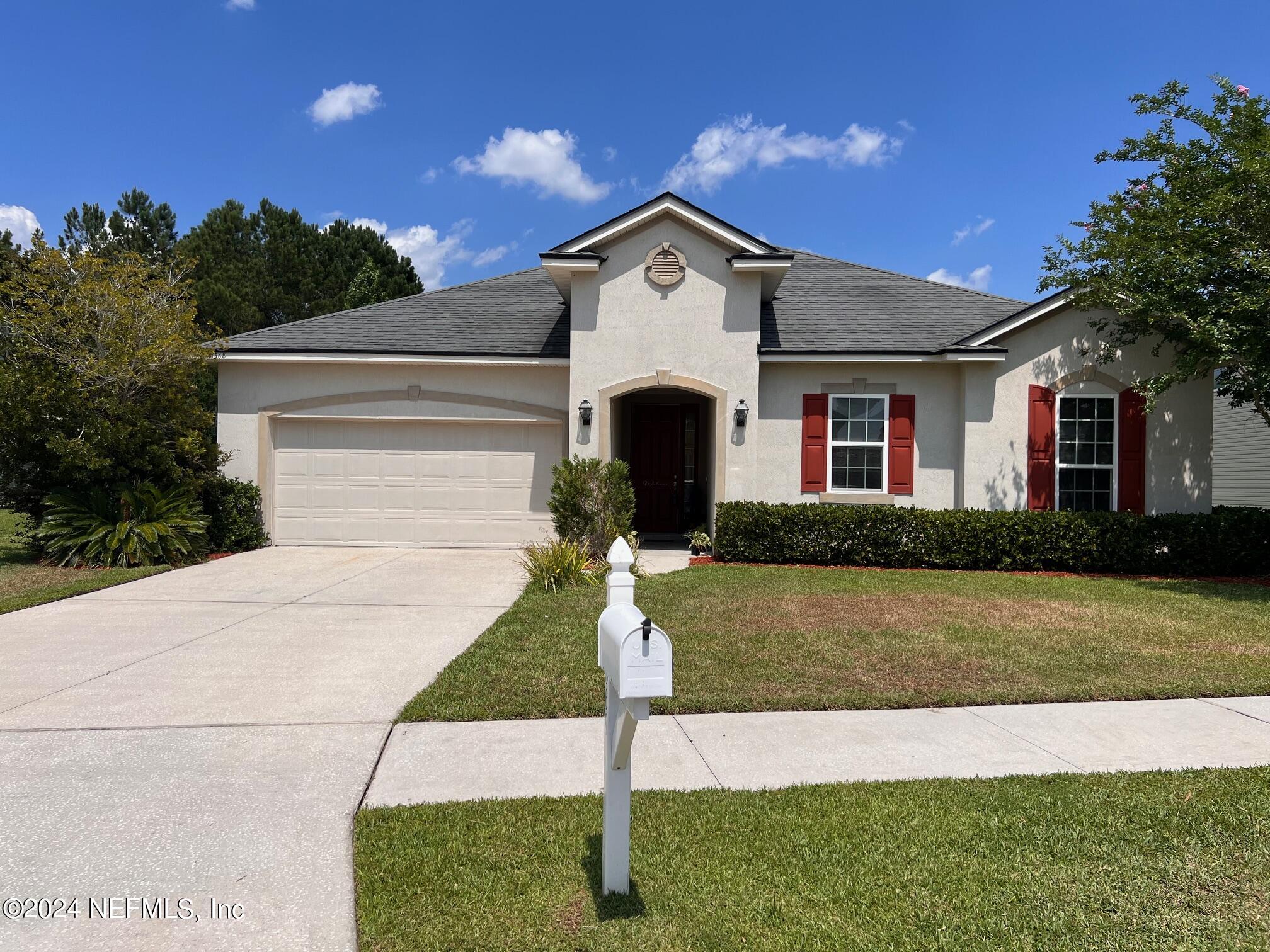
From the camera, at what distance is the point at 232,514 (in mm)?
12938

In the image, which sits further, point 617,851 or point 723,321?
point 723,321

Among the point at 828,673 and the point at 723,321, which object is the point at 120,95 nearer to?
the point at 723,321

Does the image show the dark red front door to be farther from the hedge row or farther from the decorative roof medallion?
the hedge row

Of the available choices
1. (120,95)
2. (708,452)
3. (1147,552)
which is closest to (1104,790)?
(1147,552)

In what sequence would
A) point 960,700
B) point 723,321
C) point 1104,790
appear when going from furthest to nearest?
point 723,321
point 960,700
point 1104,790

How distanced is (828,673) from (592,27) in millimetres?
12801

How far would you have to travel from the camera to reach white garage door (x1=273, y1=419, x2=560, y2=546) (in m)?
13.8

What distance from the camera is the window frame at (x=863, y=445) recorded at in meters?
13.2

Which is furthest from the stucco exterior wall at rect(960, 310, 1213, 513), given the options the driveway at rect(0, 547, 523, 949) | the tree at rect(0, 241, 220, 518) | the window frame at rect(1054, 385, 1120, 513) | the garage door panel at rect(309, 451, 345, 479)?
the tree at rect(0, 241, 220, 518)

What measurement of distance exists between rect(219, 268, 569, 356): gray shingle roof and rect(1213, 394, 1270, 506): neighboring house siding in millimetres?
17311

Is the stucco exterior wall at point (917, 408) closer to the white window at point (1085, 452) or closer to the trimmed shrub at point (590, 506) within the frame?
the white window at point (1085, 452)

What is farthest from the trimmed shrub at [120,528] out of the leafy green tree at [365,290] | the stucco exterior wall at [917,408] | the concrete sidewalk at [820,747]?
the leafy green tree at [365,290]

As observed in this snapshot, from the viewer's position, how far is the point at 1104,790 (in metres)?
3.92

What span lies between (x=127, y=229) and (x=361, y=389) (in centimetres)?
2197
